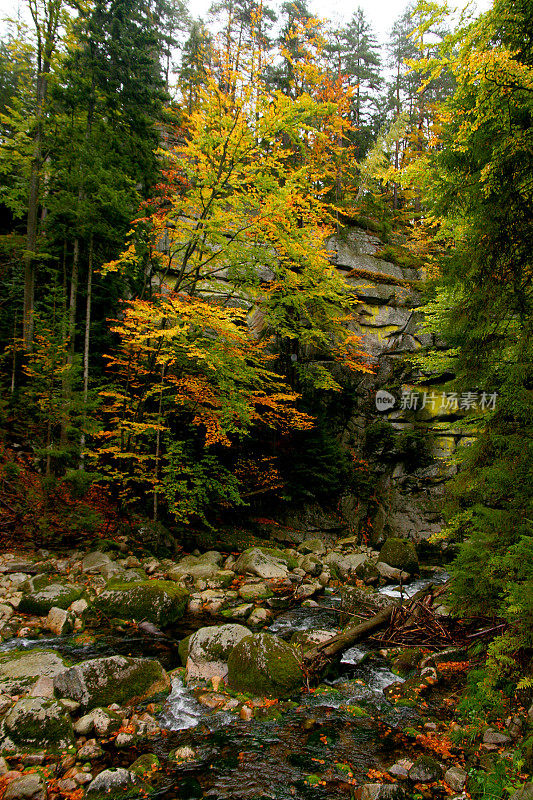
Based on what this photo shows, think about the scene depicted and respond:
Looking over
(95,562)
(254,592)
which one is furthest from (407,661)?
(95,562)

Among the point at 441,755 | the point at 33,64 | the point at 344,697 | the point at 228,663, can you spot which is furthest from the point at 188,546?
the point at 33,64

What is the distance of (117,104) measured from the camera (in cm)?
1252

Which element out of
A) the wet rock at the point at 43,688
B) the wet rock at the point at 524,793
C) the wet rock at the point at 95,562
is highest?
the wet rock at the point at 524,793

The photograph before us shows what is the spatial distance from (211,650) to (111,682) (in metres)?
1.39

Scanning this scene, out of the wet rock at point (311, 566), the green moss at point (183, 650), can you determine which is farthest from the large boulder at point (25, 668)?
the wet rock at point (311, 566)

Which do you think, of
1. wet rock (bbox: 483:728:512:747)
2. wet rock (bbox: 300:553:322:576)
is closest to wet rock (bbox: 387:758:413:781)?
wet rock (bbox: 483:728:512:747)

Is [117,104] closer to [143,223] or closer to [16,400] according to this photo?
[143,223]

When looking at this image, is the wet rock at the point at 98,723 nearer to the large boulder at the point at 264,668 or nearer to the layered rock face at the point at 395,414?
the large boulder at the point at 264,668

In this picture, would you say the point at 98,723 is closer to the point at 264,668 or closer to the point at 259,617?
the point at 264,668

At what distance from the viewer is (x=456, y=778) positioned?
3188 mm

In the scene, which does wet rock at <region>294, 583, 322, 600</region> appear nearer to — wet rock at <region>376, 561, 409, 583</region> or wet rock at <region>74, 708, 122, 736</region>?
wet rock at <region>376, 561, 409, 583</region>

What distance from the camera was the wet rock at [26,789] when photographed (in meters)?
2.95

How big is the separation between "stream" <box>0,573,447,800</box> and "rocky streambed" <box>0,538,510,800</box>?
2cm

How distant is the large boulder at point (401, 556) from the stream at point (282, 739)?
5839 mm
